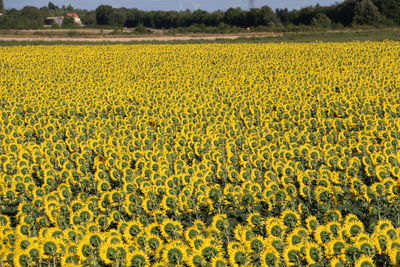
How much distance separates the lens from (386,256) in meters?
5.55

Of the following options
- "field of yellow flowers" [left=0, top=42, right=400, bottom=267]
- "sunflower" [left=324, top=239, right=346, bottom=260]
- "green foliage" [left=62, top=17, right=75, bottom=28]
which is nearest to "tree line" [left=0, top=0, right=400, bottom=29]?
"green foliage" [left=62, top=17, right=75, bottom=28]

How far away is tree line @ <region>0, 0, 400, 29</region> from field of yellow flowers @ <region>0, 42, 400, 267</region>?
4844 cm

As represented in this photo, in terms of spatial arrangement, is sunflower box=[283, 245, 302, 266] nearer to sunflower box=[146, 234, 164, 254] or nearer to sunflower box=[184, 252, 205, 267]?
sunflower box=[184, 252, 205, 267]

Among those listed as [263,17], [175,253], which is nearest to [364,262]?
[175,253]

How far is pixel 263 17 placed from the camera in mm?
84438

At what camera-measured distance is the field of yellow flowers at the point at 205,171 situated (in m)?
5.56

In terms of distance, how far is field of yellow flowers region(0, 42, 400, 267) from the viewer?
18.2ft

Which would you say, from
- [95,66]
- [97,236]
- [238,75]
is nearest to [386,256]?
[97,236]

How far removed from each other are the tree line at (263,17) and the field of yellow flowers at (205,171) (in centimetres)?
4844

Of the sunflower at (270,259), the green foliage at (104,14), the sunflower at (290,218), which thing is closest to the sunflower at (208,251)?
the sunflower at (270,259)

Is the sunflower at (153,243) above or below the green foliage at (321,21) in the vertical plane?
below

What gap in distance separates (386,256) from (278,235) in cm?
127

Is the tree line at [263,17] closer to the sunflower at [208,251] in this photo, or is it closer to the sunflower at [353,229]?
the sunflower at [353,229]

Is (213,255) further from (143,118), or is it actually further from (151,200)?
(143,118)
